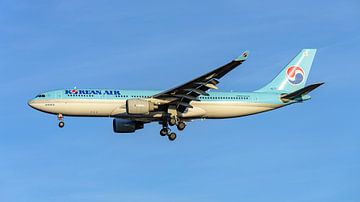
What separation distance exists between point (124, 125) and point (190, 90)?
8314mm

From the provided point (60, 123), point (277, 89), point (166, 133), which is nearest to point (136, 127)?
point (166, 133)

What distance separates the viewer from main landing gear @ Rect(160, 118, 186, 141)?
65.4 metres

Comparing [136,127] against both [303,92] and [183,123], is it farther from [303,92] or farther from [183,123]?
[303,92]

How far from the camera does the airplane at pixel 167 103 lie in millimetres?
62969

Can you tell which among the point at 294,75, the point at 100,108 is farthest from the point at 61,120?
the point at 294,75

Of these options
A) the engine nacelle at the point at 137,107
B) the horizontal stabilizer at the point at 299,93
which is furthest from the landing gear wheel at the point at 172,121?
the horizontal stabilizer at the point at 299,93

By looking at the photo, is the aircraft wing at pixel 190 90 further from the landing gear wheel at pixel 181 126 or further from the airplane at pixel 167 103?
the landing gear wheel at pixel 181 126

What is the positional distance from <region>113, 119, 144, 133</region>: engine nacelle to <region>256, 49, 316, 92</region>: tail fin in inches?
467

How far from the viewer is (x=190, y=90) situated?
63219 millimetres

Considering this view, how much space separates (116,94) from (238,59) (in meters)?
12.7

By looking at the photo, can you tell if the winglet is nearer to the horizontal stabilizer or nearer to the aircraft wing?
the aircraft wing

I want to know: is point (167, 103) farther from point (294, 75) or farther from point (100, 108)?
point (294, 75)

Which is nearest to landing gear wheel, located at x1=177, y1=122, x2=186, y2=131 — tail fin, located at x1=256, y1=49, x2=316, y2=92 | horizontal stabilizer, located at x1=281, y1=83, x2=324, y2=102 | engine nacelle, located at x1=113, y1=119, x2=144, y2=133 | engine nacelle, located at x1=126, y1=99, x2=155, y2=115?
engine nacelle, located at x1=126, y1=99, x2=155, y2=115

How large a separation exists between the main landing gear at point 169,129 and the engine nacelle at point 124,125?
2.56 meters
